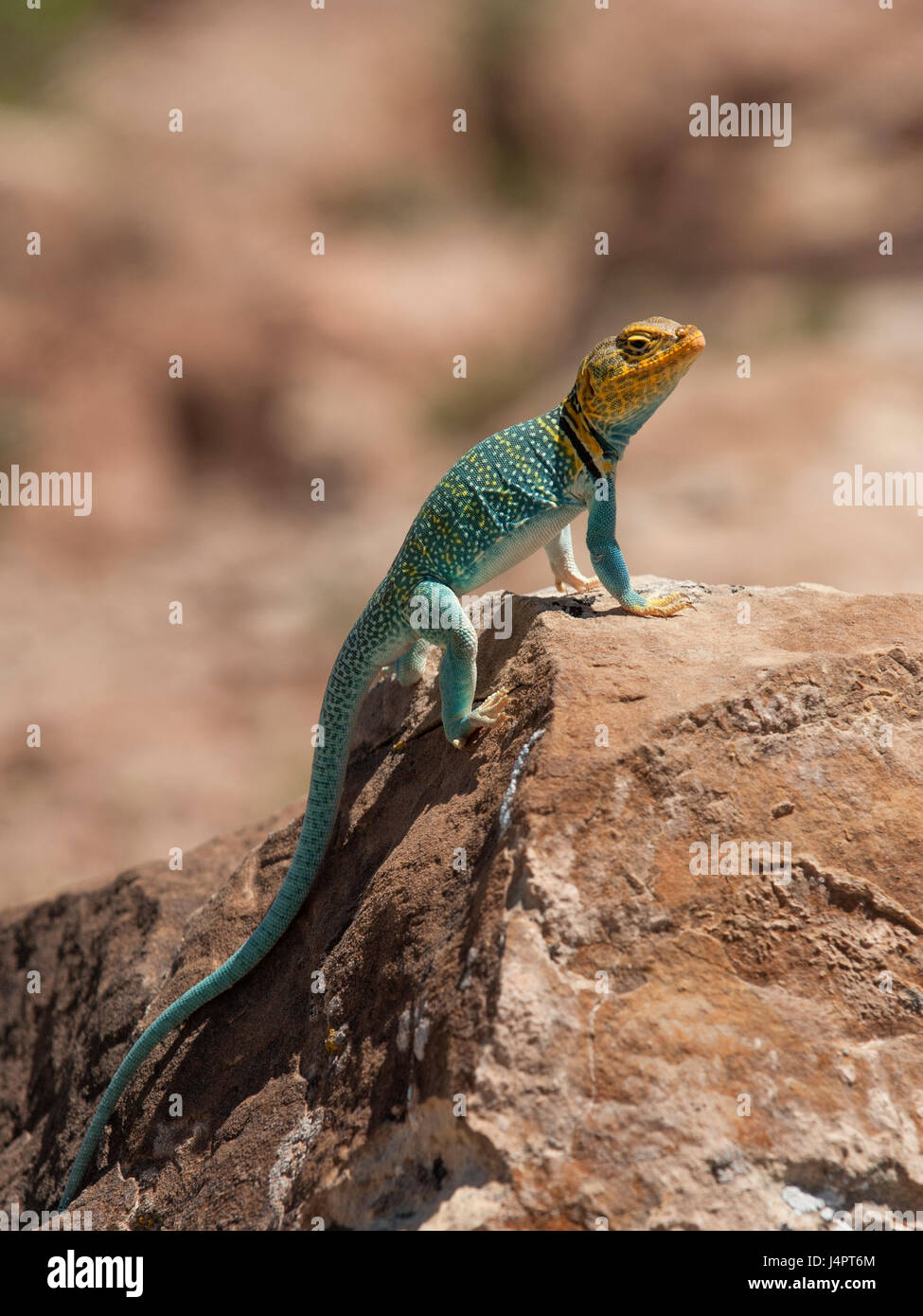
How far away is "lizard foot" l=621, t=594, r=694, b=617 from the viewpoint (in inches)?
185

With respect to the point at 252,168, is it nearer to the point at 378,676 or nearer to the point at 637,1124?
the point at 378,676

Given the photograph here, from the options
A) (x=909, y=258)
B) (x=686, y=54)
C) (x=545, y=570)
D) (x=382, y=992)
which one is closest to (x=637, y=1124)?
(x=382, y=992)

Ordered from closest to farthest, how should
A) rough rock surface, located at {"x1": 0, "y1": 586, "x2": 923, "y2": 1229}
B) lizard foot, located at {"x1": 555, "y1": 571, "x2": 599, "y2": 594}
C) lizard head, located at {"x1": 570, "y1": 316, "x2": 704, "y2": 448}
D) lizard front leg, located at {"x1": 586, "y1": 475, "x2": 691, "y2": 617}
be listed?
rough rock surface, located at {"x1": 0, "y1": 586, "x2": 923, "y2": 1229}, lizard front leg, located at {"x1": 586, "y1": 475, "x2": 691, "y2": 617}, lizard head, located at {"x1": 570, "y1": 316, "x2": 704, "y2": 448}, lizard foot, located at {"x1": 555, "y1": 571, "x2": 599, "y2": 594}

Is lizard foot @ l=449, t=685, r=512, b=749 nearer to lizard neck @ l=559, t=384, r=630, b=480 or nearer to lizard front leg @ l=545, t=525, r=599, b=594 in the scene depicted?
lizard neck @ l=559, t=384, r=630, b=480

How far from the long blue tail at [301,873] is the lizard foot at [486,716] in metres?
0.69

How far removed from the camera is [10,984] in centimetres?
672

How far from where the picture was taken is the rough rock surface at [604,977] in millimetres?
3098

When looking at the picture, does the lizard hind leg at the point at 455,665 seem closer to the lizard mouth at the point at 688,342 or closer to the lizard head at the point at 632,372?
the lizard head at the point at 632,372

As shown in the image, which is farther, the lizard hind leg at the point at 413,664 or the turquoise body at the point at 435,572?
the lizard hind leg at the point at 413,664

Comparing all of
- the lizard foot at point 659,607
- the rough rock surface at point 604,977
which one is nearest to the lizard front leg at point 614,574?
the lizard foot at point 659,607

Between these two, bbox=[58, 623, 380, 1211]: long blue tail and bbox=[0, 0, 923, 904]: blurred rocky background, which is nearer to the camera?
bbox=[58, 623, 380, 1211]: long blue tail

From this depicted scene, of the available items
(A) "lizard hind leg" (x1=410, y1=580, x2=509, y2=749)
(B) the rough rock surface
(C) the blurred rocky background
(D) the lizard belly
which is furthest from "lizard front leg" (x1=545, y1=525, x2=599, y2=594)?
(C) the blurred rocky background

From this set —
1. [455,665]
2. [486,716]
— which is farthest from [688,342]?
[486,716]

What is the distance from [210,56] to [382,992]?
58.6ft
